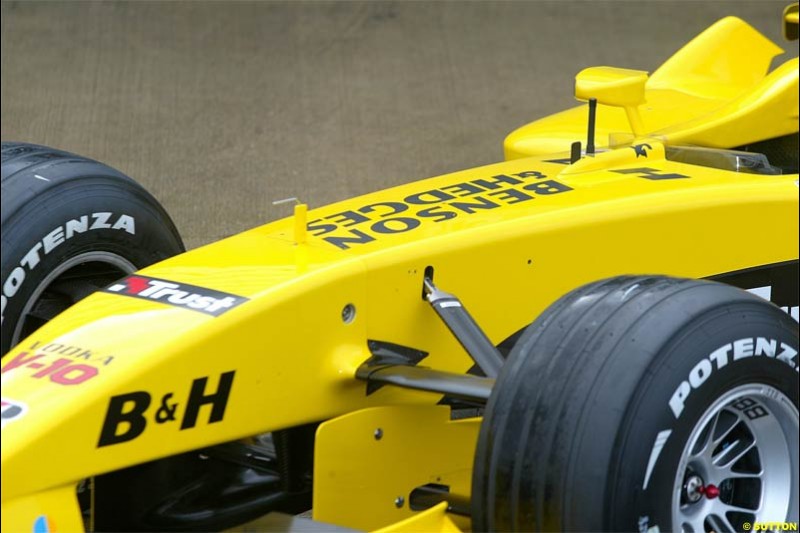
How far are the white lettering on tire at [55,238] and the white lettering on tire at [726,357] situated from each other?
173 centimetres

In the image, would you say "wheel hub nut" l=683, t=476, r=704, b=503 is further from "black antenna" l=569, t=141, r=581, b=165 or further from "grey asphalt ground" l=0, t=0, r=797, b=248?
"grey asphalt ground" l=0, t=0, r=797, b=248

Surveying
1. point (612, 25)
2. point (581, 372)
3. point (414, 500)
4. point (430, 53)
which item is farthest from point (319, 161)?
point (581, 372)

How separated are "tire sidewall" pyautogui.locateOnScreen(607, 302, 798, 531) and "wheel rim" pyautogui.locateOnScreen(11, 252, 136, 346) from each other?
5.52 feet

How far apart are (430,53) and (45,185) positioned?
5.30 meters

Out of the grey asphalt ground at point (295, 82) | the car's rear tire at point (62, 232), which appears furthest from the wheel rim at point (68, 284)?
the grey asphalt ground at point (295, 82)

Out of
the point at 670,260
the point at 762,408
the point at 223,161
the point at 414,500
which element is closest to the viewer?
the point at 762,408

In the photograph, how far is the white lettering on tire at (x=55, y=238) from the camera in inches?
141

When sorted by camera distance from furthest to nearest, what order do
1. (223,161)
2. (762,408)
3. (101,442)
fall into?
1. (223,161)
2. (762,408)
3. (101,442)

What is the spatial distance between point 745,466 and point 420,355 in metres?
0.80

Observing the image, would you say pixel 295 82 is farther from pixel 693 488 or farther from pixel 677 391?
pixel 677 391

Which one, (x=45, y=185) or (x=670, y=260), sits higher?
(x=45, y=185)

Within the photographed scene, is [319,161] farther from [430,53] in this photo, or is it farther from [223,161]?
[430,53]

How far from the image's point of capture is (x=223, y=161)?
7340 mm

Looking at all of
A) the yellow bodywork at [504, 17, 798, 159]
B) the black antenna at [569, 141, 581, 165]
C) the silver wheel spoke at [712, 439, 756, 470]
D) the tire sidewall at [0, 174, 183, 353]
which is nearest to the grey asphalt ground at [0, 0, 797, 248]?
the yellow bodywork at [504, 17, 798, 159]
